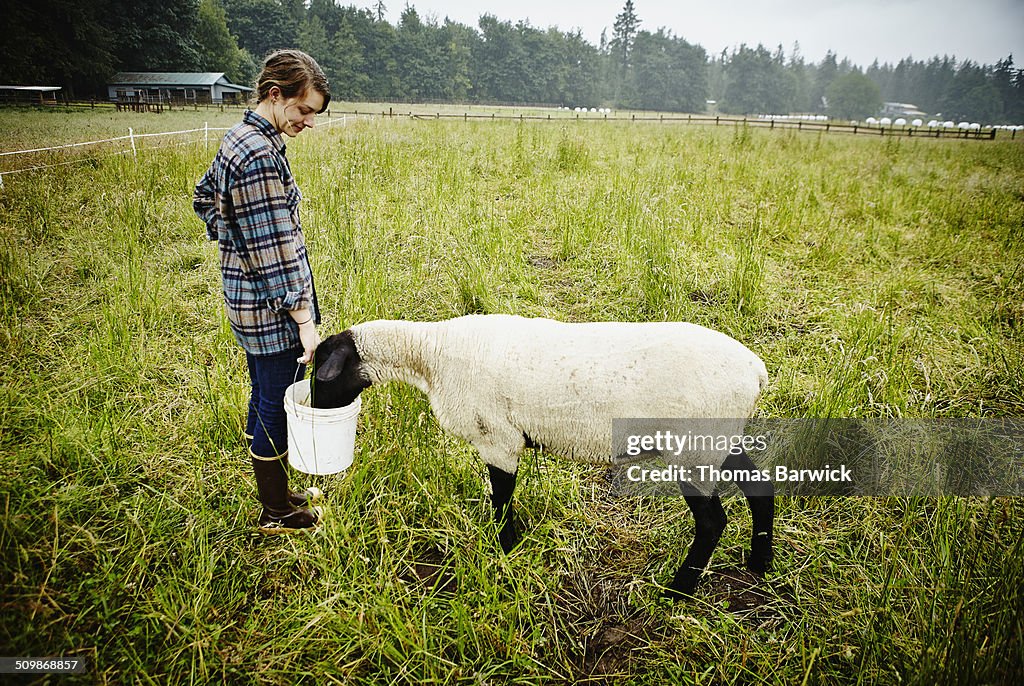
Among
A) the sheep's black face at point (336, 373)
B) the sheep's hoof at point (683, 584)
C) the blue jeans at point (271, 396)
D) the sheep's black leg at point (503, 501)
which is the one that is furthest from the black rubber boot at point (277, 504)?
the sheep's hoof at point (683, 584)

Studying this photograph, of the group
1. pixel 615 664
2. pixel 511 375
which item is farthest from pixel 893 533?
pixel 511 375

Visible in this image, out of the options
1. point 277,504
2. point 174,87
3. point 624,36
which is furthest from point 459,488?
point 624,36

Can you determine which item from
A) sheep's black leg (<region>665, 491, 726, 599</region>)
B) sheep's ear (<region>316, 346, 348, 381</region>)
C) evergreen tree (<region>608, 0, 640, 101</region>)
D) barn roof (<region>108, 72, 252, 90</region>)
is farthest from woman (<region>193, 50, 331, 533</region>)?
evergreen tree (<region>608, 0, 640, 101</region>)

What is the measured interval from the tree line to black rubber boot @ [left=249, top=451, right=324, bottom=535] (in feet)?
24.0

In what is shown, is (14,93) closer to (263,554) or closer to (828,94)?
(263,554)

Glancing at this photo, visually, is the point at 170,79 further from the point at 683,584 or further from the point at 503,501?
the point at 683,584

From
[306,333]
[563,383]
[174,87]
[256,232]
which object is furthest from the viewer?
[174,87]

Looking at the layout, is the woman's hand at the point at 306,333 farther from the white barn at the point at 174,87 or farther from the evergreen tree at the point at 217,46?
the evergreen tree at the point at 217,46

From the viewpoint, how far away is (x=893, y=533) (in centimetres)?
271

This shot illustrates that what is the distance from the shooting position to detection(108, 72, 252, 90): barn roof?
482 inches

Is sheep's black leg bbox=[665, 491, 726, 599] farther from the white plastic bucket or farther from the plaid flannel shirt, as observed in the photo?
the plaid flannel shirt

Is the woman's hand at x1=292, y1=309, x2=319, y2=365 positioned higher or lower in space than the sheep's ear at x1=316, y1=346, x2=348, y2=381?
higher

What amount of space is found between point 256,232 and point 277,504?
1543mm

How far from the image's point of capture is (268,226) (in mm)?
2082
